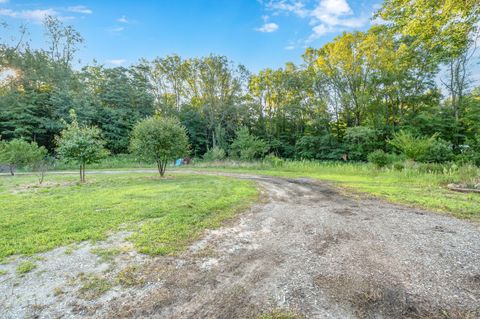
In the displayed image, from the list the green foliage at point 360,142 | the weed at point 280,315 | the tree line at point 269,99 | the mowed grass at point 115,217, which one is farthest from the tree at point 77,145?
the green foliage at point 360,142

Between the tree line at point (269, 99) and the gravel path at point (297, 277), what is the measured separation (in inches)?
511

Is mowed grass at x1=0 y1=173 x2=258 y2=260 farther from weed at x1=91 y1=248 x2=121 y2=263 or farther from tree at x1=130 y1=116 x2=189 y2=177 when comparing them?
tree at x1=130 y1=116 x2=189 y2=177

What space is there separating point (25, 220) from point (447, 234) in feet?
28.7

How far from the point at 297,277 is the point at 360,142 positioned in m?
23.2

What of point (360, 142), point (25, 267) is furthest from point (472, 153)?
point (25, 267)

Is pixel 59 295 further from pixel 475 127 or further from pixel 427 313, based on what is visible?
pixel 475 127

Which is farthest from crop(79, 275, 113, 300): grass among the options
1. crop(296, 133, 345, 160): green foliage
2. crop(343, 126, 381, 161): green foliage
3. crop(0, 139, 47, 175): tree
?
crop(296, 133, 345, 160): green foliage

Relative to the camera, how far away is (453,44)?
6.11 m

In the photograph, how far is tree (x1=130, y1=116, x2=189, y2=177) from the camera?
11.8m

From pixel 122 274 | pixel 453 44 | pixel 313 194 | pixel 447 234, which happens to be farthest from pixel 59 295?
pixel 453 44

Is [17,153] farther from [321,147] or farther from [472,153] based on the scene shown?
[472,153]

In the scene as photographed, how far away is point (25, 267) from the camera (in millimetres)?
3043

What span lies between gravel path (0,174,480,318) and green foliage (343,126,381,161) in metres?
17.6

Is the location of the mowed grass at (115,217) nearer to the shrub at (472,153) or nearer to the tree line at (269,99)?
the tree line at (269,99)
